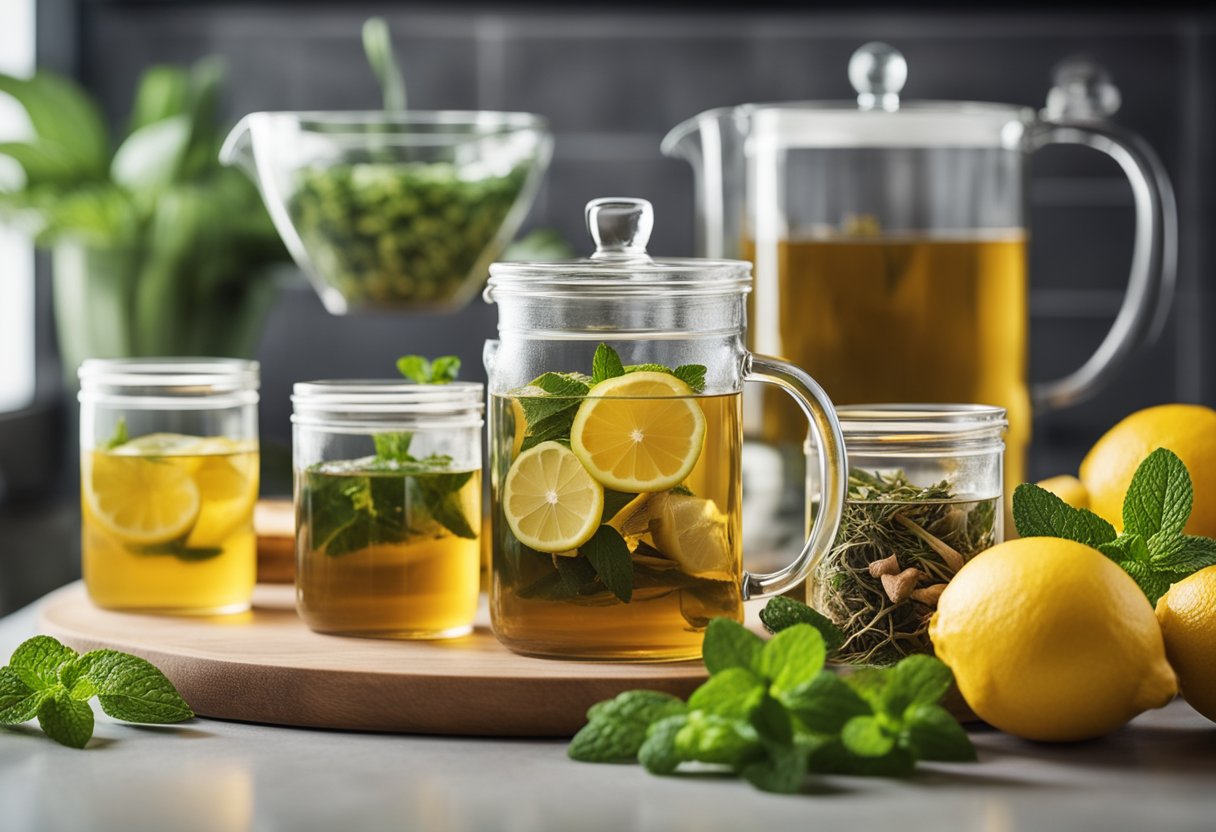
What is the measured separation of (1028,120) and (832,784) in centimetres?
61

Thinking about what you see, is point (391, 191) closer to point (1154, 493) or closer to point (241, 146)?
point (241, 146)

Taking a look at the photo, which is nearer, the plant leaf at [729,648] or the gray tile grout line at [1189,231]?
the plant leaf at [729,648]

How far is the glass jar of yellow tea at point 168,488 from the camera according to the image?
1.00 meters

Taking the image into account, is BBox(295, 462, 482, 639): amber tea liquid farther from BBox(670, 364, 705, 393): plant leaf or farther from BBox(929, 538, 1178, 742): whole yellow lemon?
BBox(929, 538, 1178, 742): whole yellow lemon

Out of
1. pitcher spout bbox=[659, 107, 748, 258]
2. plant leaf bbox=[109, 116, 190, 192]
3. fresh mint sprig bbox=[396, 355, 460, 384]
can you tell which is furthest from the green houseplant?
fresh mint sprig bbox=[396, 355, 460, 384]

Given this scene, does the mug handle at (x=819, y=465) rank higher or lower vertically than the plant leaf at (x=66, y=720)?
higher

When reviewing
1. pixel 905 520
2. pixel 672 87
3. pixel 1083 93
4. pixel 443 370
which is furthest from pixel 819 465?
pixel 672 87

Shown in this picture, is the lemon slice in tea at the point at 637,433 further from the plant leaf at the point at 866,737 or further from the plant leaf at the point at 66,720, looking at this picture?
the plant leaf at the point at 66,720

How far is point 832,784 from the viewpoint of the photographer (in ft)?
2.32

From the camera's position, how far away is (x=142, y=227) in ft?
6.98

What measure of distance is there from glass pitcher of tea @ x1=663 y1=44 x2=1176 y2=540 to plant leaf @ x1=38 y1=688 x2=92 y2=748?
1.75ft

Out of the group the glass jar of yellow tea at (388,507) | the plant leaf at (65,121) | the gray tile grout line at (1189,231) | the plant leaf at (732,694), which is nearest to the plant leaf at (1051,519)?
the plant leaf at (732,694)

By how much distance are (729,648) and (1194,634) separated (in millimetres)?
241

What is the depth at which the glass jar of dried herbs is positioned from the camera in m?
0.81
